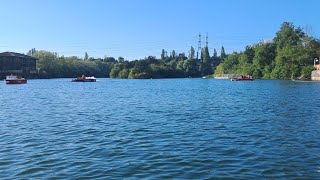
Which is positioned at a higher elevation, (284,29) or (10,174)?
(284,29)

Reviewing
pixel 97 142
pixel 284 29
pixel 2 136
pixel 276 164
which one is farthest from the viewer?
pixel 284 29

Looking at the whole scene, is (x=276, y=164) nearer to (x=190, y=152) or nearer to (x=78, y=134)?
(x=190, y=152)

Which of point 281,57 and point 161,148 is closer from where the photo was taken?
point 161,148

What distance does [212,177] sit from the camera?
11500mm

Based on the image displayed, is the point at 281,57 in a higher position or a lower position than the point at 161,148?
higher

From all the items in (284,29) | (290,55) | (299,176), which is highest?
(284,29)

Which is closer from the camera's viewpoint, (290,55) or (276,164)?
(276,164)

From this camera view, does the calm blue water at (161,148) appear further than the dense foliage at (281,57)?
No

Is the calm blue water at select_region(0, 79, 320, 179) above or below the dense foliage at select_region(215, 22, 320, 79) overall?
below

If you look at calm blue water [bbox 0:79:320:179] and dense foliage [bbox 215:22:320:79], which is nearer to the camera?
calm blue water [bbox 0:79:320:179]

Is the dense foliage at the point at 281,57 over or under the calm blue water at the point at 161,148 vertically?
over

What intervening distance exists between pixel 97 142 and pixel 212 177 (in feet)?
23.8

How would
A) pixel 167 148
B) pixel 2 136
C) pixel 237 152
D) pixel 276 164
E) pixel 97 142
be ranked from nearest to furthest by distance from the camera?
1. pixel 276 164
2. pixel 237 152
3. pixel 167 148
4. pixel 97 142
5. pixel 2 136

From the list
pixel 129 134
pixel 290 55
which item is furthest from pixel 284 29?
pixel 129 134
